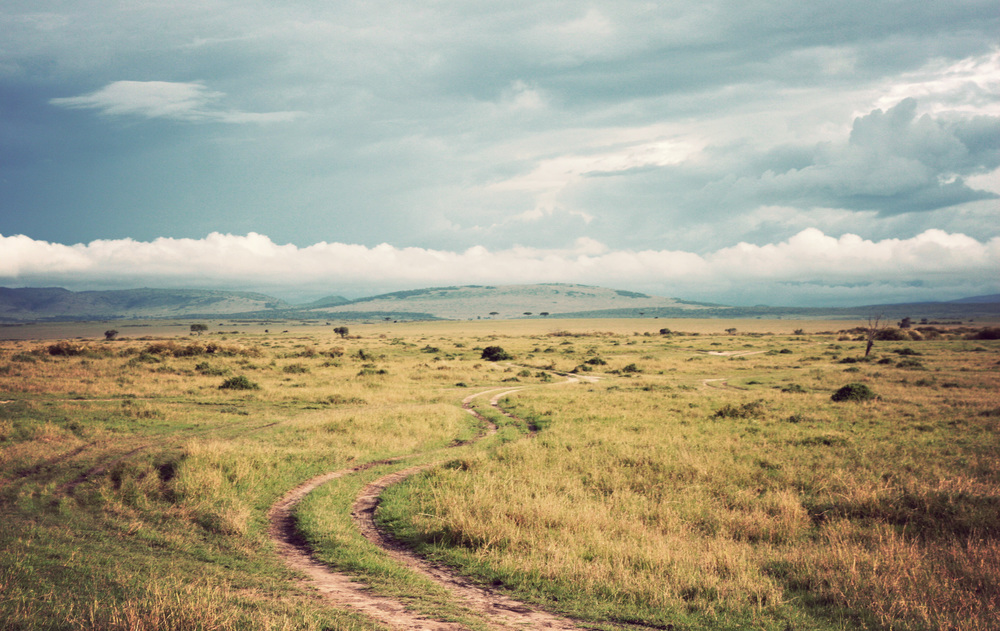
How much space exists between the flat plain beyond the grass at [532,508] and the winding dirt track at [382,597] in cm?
30

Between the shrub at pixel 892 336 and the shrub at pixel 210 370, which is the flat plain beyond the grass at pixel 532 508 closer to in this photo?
the shrub at pixel 210 370

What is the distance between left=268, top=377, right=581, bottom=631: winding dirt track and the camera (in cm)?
771

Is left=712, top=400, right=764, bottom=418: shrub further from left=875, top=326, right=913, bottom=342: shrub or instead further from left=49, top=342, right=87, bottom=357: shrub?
left=875, top=326, right=913, bottom=342: shrub

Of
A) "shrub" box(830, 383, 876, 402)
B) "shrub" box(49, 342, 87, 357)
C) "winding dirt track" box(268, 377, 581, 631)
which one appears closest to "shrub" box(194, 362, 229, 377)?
"shrub" box(49, 342, 87, 357)

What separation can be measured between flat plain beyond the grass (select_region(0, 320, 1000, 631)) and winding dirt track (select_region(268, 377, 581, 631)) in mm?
299

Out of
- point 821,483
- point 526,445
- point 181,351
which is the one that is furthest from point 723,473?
point 181,351

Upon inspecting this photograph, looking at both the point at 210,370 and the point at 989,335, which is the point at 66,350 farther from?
the point at 989,335

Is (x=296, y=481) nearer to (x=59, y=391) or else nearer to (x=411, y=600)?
(x=411, y=600)

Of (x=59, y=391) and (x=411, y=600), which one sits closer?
(x=411, y=600)

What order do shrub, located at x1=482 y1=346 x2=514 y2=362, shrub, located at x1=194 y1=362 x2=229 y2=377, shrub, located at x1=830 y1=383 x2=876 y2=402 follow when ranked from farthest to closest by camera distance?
shrub, located at x1=482 y1=346 x2=514 y2=362
shrub, located at x1=194 y1=362 x2=229 y2=377
shrub, located at x1=830 y1=383 x2=876 y2=402

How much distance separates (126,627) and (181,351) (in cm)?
5834

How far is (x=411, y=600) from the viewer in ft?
27.7

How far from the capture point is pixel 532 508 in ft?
42.1

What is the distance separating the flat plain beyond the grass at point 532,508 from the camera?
823 centimetres
